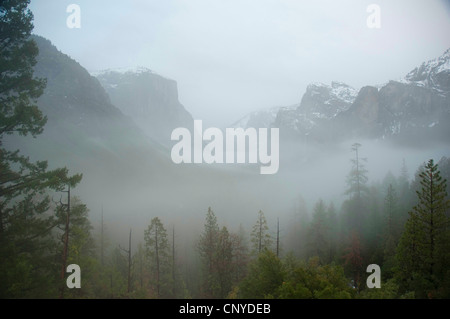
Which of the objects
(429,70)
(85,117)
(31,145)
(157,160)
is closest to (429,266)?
(31,145)

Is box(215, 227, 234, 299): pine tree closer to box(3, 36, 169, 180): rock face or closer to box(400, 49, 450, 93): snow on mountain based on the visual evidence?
box(3, 36, 169, 180): rock face

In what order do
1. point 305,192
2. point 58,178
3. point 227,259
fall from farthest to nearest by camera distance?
point 305,192, point 227,259, point 58,178

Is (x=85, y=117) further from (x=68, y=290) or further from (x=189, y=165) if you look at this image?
(x=68, y=290)

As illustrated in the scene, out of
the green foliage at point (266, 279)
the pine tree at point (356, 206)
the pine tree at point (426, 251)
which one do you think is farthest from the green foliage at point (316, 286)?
the pine tree at point (356, 206)

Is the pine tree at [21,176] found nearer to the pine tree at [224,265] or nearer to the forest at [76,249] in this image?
the forest at [76,249]

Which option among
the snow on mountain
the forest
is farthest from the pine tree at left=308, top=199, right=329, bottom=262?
the snow on mountain

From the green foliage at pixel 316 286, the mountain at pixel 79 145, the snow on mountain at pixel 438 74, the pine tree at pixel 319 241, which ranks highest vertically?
the snow on mountain at pixel 438 74

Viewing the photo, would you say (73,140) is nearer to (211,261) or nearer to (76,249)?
(211,261)

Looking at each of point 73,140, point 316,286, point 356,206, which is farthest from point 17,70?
point 73,140

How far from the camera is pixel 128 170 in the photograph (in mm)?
163750

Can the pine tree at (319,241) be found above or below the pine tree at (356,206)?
below

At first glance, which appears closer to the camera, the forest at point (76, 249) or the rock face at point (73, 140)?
the forest at point (76, 249)
